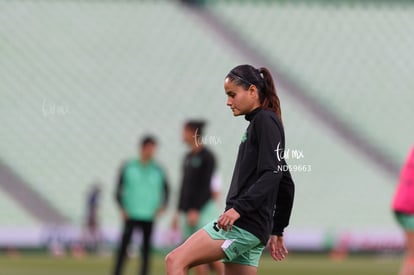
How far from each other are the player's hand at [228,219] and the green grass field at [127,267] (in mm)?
10067

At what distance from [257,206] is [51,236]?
1959 centimetres

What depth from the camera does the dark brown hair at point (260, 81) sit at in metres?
6.23

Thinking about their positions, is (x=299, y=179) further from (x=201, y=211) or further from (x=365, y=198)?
(x=201, y=211)

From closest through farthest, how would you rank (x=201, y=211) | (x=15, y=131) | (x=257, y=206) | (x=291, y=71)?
(x=257, y=206) → (x=201, y=211) → (x=15, y=131) → (x=291, y=71)

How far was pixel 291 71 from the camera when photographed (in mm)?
28969

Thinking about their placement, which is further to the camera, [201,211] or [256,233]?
[201,211]

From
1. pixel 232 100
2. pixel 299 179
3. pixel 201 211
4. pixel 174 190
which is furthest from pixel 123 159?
pixel 232 100

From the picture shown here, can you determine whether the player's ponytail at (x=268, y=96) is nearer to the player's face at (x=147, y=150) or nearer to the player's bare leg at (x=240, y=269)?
the player's bare leg at (x=240, y=269)

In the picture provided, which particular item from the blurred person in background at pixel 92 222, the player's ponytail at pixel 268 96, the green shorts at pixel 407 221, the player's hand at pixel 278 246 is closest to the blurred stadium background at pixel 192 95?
the blurred person in background at pixel 92 222

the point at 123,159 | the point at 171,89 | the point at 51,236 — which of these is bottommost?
the point at 51,236

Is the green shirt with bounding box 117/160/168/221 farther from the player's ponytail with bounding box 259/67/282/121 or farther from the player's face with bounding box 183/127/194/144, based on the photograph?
the player's ponytail with bounding box 259/67/282/121

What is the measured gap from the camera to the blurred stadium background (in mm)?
26875

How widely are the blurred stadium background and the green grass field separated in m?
A: 3.85

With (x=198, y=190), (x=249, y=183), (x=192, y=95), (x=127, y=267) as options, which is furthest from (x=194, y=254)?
(x=192, y=95)
